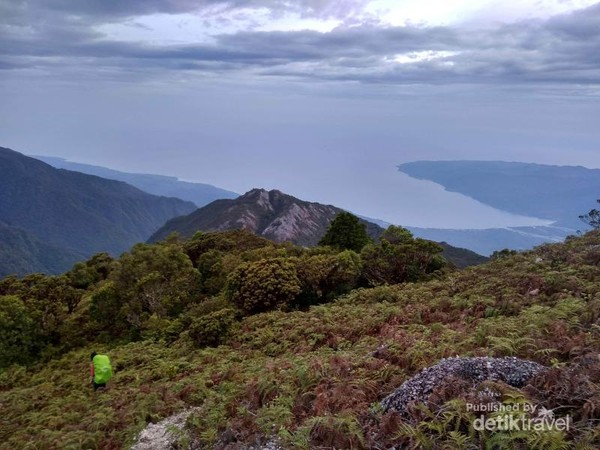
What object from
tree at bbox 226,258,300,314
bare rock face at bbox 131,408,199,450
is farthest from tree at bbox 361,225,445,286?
bare rock face at bbox 131,408,199,450

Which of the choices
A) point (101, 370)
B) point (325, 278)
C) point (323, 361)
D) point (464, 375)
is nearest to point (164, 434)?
point (323, 361)

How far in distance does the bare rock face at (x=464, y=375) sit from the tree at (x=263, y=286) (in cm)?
1574

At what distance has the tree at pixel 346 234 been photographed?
37.6 m

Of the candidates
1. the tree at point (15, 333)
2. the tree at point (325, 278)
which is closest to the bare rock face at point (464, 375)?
the tree at point (325, 278)

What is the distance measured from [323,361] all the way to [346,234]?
26.2 m

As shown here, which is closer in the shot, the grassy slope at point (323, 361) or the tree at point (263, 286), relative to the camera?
the grassy slope at point (323, 361)

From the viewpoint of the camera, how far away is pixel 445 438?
294 inches

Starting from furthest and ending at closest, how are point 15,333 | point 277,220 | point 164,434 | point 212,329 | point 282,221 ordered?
point 277,220 < point 282,221 < point 15,333 < point 212,329 < point 164,434

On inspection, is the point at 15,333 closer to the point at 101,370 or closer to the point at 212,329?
the point at 101,370

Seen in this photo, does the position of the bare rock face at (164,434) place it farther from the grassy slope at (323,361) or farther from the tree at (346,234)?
the tree at (346,234)

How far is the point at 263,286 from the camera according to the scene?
80.8ft

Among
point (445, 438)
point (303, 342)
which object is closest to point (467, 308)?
point (303, 342)

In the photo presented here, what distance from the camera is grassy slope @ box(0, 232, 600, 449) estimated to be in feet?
31.2

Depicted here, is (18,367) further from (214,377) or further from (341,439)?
(341,439)
